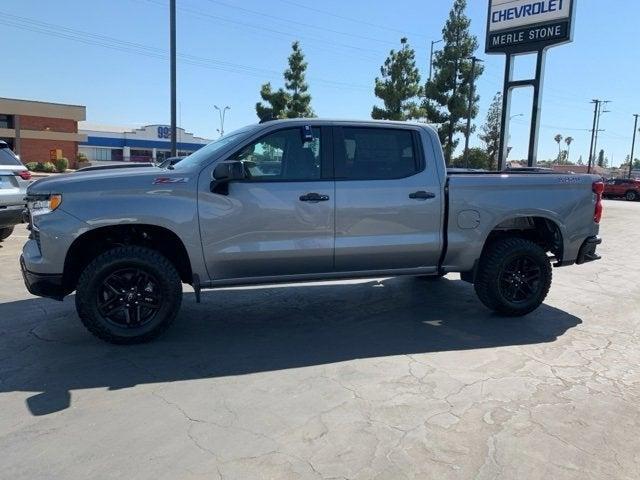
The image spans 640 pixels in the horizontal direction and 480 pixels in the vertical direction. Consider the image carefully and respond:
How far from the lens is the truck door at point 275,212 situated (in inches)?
191

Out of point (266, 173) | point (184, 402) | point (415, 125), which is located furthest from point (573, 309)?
point (184, 402)

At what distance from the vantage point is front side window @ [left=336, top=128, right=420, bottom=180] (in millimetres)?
5234

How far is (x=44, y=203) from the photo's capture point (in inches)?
179

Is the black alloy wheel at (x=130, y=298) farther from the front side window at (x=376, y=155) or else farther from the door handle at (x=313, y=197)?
the front side window at (x=376, y=155)

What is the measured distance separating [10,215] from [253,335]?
5.35 m

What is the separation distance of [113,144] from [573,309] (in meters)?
84.1

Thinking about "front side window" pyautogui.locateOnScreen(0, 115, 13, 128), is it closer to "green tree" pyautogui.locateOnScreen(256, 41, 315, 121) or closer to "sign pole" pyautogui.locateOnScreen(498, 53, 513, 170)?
"green tree" pyautogui.locateOnScreen(256, 41, 315, 121)

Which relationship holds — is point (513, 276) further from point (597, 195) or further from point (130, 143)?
point (130, 143)

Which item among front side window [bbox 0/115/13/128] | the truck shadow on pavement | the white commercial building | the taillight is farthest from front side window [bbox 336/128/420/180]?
the white commercial building

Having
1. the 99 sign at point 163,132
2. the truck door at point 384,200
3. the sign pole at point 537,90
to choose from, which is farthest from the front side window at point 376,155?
the 99 sign at point 163,132

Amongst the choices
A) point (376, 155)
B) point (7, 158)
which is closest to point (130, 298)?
point (376, 155)

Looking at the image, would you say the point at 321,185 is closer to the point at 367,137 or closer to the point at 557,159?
the point at 367,137

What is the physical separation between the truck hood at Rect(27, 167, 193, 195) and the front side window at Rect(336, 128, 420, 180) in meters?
1.49

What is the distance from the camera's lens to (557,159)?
140 m
